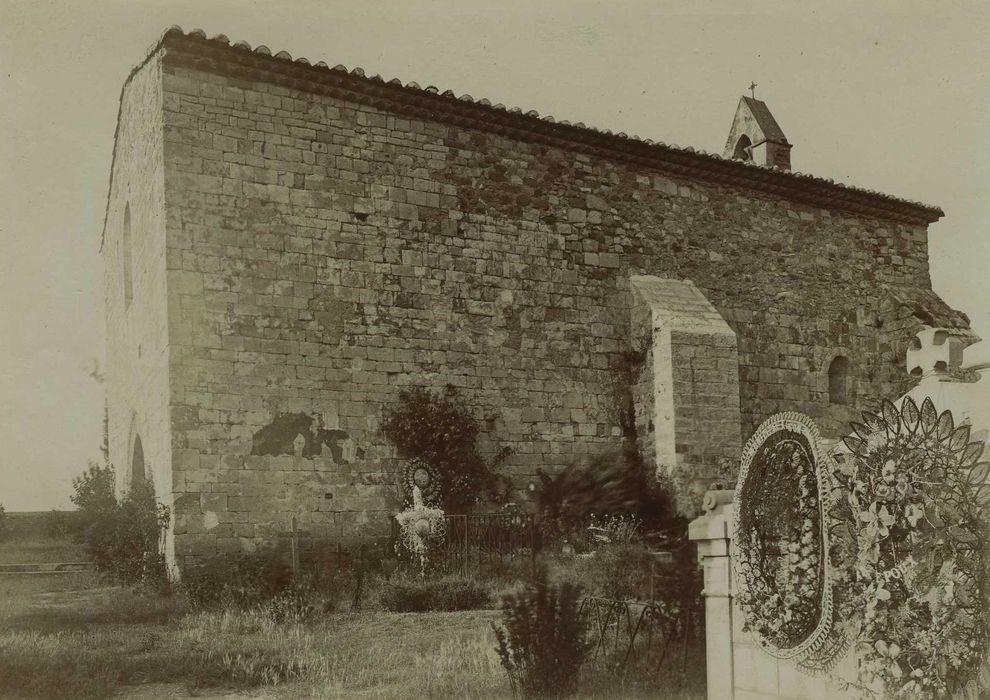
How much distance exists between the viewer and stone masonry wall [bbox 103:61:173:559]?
11219 millimetres

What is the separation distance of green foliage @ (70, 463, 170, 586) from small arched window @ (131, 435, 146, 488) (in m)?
0.46

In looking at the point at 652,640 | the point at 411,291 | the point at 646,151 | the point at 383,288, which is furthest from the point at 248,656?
the point at 646,151

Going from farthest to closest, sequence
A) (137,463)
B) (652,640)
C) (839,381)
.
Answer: (839,381)
(137,463)
(652,640)

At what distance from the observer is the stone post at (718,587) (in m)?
6.12

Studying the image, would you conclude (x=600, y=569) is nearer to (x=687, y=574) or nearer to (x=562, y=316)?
(x=687, y=574)

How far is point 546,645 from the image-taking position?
22.3 ft

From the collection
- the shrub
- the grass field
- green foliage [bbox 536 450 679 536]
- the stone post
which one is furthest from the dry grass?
green foliage [bbox 536 450 679 536]

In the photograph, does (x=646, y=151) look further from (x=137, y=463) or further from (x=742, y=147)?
(x=137, y=463)

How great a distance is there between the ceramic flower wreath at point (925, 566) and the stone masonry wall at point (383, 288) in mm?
7339

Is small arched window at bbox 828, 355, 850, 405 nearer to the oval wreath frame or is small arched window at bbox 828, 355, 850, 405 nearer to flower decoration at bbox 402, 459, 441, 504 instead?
flower decoration at bbox 402, 459, 441, 504

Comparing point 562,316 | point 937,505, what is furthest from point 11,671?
point 562,316

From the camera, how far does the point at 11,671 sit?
23.0 ft

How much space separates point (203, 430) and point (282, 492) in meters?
1.10

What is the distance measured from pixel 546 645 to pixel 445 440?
5.61 metres
